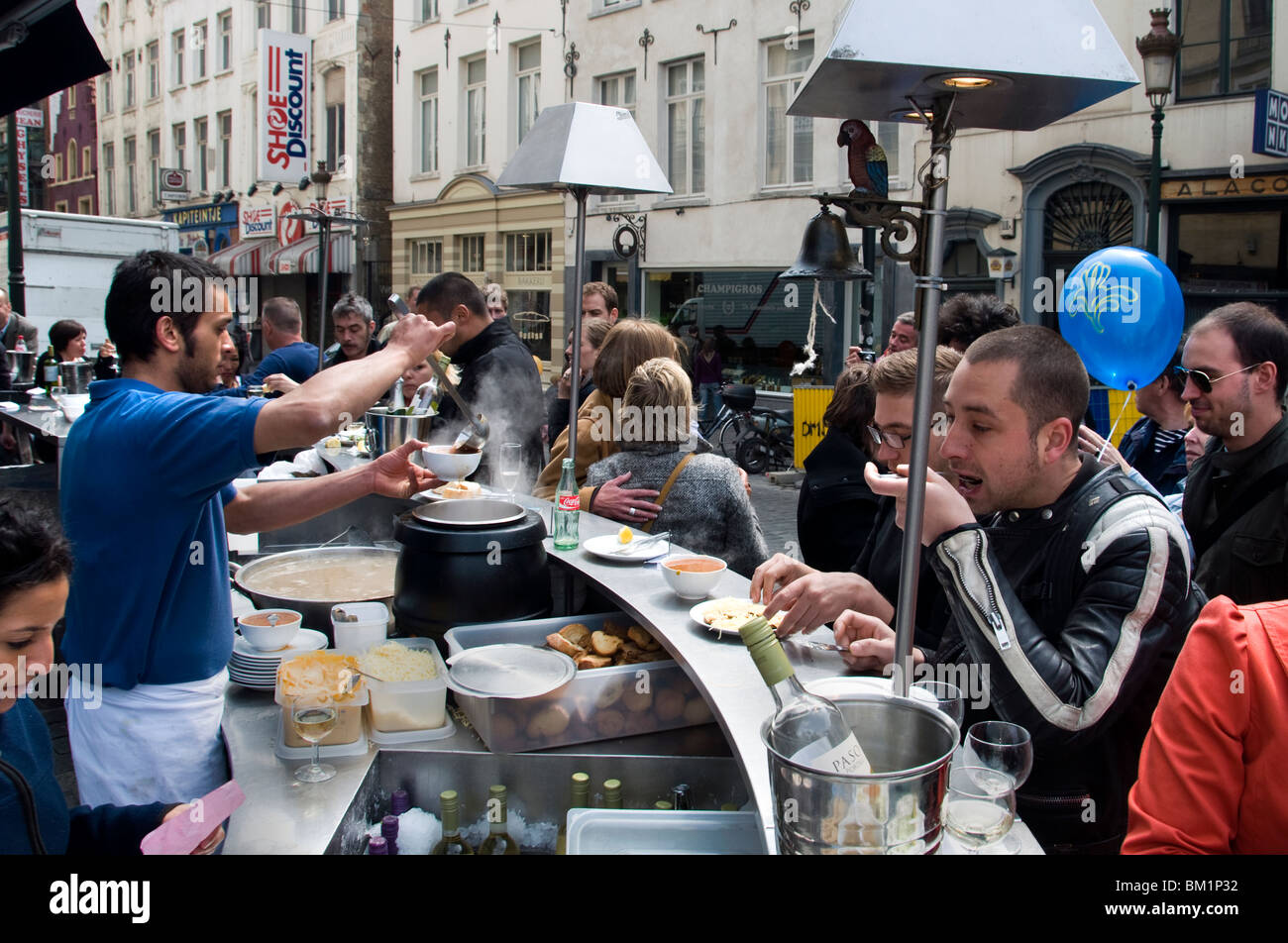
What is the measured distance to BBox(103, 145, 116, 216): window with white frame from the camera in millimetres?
36781

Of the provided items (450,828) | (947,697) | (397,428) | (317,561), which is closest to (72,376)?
(397,428)

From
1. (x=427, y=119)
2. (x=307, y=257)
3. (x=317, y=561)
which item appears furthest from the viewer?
(x=307, y=257)

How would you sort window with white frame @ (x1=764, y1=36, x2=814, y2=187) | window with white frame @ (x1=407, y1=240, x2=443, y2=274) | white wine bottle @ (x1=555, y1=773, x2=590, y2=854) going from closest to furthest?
white wine bottle @ (x1=555, y1=773, x2=590, y2=854) < window with white frame @ (x1=764, y1=36, x2=814, y2=187) < window with white frame @ (x1=407, y1=240, x2=443, y2=274)

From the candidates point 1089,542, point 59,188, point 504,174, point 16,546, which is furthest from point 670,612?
point 59,188

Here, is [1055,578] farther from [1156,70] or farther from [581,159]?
[1156,70]

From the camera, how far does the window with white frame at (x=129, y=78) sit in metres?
35.2

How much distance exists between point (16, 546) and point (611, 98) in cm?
1918

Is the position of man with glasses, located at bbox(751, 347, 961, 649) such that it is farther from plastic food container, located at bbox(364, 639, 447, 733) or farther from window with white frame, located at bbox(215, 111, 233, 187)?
window with white frame, located at bbox(215, 111, 233, 187)

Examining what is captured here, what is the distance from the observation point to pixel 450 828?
230 cm

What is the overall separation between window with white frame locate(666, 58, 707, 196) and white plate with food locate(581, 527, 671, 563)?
15.0 metres

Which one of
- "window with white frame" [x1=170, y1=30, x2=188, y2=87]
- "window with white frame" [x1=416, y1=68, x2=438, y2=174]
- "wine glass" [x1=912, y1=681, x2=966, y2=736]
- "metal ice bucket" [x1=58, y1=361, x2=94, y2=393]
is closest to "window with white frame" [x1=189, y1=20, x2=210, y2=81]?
"window with white frame" [x1=170, y1=30, x2=188, y2=87]

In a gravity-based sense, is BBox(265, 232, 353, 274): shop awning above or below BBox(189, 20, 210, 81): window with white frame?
below

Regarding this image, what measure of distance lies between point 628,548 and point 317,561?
122 centimetres
